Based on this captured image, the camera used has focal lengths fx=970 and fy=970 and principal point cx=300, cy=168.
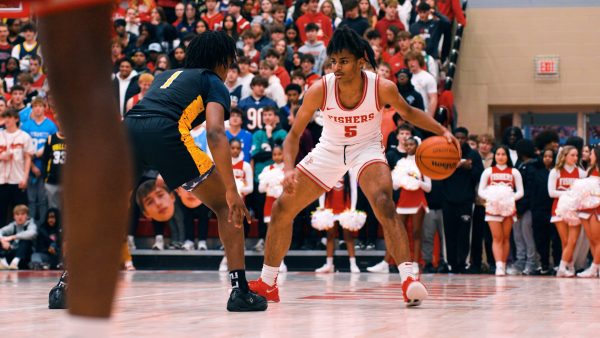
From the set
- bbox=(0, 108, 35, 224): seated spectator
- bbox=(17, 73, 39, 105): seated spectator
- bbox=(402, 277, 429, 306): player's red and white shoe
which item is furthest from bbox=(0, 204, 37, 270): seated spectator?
bbox=(402, 277, 429, 306): player's red and white shoe

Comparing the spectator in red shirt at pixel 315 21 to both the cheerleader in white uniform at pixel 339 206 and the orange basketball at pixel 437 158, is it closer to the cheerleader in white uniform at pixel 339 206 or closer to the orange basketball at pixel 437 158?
the cheerleader in white uniform at pixel 339 206

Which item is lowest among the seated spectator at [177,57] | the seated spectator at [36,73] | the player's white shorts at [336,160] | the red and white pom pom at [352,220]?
the red and white pom pom at [352,220]

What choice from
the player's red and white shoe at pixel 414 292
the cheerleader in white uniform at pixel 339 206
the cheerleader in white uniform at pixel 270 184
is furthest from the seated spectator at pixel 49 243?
the player's red and white shoe at pixel 414 292

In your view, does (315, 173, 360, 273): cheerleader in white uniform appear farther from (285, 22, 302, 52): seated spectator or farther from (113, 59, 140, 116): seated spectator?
(285, 22, 302, 52): seated spectator

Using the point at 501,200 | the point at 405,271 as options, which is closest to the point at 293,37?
the point at 501,200

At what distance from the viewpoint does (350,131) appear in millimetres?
7059

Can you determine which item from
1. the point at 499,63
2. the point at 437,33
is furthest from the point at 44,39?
the point at 499,63

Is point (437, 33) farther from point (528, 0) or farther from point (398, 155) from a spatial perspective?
point (398, 155)

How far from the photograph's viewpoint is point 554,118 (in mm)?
17703

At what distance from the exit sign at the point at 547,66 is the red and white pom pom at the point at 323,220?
6.40 metres

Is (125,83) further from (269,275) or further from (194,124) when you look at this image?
(194,124)

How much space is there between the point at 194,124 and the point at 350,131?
128 cm

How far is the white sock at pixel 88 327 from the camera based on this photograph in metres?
1.97

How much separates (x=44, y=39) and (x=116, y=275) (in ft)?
1.64
